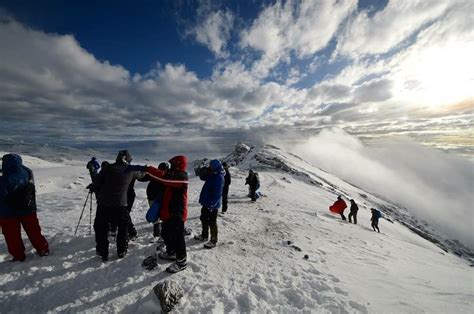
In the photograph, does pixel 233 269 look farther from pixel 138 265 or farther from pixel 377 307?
pixel 377 307

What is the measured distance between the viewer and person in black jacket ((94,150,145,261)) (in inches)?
237

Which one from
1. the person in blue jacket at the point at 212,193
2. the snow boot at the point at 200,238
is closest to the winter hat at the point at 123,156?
the person in blue jacket at the point at 212,193

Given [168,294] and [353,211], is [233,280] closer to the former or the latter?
[168,294]

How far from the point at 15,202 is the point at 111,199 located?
7.55 ft

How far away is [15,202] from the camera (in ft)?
19.5

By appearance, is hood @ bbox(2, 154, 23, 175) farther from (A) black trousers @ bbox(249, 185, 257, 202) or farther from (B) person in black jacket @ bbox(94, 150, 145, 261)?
(A) black trousers @ bbox(249, 185, 257, 202)

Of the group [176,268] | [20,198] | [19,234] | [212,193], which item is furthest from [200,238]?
[20,198]

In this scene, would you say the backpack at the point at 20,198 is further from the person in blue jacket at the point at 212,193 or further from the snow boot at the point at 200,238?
the snow boot at the point at 200,238

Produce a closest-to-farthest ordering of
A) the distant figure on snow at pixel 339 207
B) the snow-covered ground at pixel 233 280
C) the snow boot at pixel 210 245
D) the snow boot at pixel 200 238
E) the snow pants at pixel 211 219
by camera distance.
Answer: the snow-covered ground at pixel 233 280, the snow boot at pixel 210 245, the snow pants at pixel 211 219, the snow boot at pixel 200 238, the distant figure on snow at pixel 339 207

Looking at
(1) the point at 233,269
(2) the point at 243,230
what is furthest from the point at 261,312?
(2) the point at 243,230

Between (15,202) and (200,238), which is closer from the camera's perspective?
(15,202)

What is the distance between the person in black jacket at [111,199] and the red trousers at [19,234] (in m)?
1.70

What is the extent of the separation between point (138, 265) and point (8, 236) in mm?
3262

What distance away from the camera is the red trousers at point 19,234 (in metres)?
6.03
